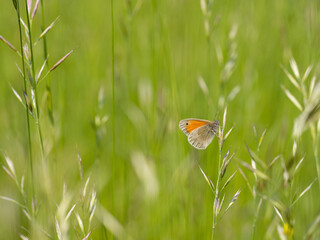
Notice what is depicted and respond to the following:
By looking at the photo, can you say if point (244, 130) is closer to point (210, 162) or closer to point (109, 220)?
point (210, 162)

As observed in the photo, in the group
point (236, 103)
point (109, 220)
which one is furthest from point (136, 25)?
point (109, 220)

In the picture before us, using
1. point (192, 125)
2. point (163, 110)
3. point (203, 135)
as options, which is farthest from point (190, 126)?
point (163, 110)

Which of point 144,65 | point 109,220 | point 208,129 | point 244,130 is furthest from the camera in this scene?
point 144,65

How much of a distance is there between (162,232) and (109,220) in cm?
20

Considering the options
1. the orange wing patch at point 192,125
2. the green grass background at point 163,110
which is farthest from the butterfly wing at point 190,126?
the green grass background at point 163,110

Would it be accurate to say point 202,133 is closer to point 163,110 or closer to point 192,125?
point 192,125

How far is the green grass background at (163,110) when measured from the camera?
1464 millimetres

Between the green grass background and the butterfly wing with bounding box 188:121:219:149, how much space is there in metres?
0.06

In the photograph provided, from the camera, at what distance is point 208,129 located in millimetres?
1146

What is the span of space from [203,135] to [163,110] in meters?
0.41

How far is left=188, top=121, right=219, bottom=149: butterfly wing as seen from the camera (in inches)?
43.8

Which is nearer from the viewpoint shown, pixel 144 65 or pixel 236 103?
pixel 236 103

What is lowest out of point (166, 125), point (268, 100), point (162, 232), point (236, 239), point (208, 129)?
point (236, 239)

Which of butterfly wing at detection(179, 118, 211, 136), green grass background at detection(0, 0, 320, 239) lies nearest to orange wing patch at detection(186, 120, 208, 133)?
butterfly wing at detection(179, 118, 211, 136)
